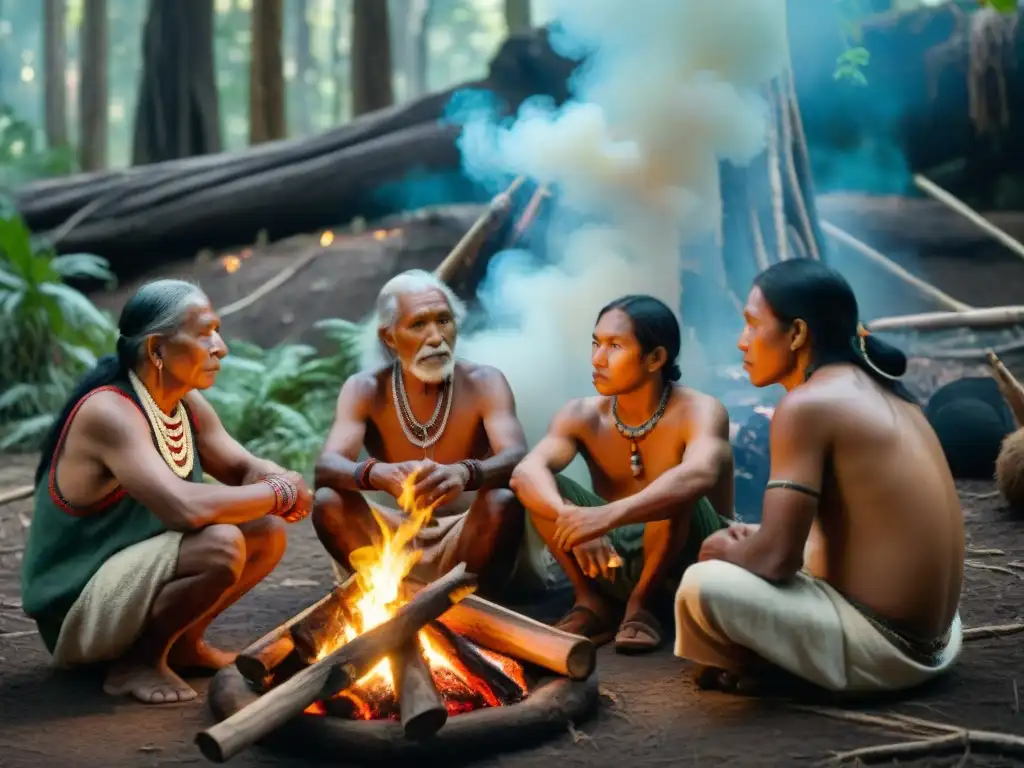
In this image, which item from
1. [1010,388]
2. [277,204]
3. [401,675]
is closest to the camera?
[401,675]

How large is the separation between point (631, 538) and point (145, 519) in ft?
6.36

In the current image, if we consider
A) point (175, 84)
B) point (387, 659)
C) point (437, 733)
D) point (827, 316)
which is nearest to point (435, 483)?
point (387, 659)

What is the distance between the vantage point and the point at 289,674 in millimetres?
3824

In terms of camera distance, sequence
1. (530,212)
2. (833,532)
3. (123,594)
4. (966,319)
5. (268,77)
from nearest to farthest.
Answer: (833,532), (123,594), (966,319), (530,212), (268,77)

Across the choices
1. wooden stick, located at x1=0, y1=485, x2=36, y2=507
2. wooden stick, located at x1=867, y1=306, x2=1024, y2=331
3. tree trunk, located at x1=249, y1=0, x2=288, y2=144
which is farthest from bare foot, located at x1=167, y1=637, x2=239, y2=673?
tree trunk, located at x1=249, y1=0, x2=288, y2=144

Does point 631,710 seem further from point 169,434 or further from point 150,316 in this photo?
point 150,316

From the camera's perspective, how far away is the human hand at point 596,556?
4410 mm

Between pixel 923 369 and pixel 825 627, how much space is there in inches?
219

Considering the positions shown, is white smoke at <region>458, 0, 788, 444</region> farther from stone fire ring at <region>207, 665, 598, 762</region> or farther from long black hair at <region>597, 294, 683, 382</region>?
stone fire ring at <region>207, 665, 598, 762</region>

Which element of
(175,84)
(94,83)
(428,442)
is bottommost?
(428,442)

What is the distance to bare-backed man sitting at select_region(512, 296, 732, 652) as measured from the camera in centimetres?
443

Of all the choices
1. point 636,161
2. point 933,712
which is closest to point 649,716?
point 933,712

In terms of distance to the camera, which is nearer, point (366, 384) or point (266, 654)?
point (266, 654)

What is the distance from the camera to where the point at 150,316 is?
4258mm
